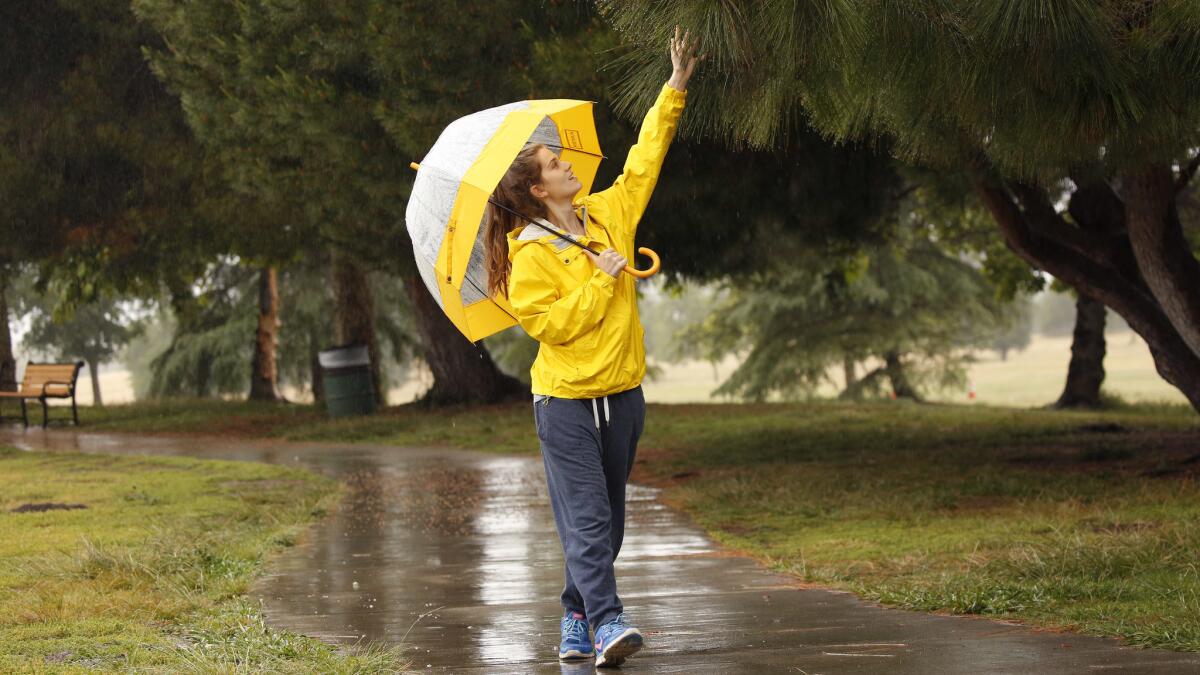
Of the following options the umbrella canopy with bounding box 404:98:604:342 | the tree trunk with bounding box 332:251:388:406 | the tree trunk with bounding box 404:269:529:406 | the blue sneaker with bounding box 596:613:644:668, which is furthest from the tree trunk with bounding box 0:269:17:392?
the blue sneaker with bounding box 596:613:644:668

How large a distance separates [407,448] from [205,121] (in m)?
4.26

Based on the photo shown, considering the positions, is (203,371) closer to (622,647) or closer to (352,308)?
(352,308)

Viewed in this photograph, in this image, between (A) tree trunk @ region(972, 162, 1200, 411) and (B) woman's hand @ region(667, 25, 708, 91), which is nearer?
(B) woman's hand @ region(667, 25, 708, 91)

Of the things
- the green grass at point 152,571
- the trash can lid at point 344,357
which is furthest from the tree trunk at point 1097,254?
the trash can lid at point 344,357

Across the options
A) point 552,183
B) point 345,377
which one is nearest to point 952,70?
point 552,183

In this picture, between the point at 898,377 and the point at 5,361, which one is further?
the point at 898,377

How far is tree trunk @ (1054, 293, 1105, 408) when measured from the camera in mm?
20984

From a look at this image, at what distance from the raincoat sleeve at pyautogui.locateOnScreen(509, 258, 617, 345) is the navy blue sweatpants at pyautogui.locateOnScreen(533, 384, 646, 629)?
27cm

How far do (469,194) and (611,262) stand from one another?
548 mm

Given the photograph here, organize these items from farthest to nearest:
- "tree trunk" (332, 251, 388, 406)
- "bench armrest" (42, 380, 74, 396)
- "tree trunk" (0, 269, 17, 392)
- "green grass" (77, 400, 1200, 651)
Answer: "tree trunk" (0, 269, 17, 392) → "tree trunk" (332, 251, 388, 406) → "bench armrest" (42, 380, 74, 396) → "green grass" (77, 400, 1200, 651)

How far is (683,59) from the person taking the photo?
4727mm

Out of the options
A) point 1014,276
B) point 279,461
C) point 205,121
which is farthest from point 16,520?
point 1014,276

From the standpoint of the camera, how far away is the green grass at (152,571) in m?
4.61

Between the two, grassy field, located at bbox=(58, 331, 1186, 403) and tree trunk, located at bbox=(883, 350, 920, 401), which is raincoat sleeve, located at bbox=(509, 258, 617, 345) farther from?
grassy field, located at bbox=(58, 331, 1186, 403)
